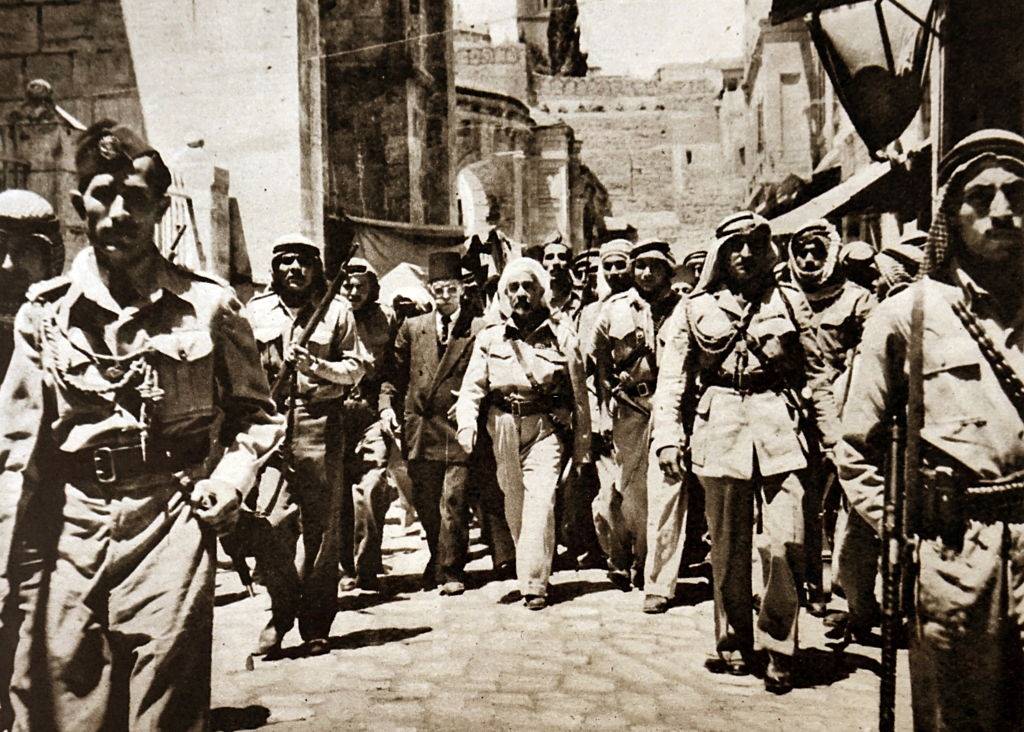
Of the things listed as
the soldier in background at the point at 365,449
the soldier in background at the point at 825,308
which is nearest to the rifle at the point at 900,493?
the soldier in background at the point at 825,308

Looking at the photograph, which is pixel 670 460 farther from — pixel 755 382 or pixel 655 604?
pixel 655 604

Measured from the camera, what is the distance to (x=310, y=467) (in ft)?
19.5

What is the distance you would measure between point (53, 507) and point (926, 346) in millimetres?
2967

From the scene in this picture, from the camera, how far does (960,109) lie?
258 inches

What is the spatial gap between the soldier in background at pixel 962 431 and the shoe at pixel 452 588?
4366mm

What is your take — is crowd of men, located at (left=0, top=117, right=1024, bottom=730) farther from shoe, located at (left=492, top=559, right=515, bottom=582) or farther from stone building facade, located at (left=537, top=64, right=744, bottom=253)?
stone building facade, located at (left=537, top=64, right=744, bottom=253)

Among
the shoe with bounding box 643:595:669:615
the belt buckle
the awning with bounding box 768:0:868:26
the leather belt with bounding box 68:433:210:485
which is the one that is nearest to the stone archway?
the awning with bounding box 768:0:868:26

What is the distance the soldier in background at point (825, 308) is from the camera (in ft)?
21.2

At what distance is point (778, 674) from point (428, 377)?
3974 mm

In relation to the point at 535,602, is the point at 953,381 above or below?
above

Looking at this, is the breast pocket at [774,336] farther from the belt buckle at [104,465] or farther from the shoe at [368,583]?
the shoe at [368,583]

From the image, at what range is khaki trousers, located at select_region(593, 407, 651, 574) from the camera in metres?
7.53

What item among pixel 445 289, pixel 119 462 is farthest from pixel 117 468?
pixel 445 289

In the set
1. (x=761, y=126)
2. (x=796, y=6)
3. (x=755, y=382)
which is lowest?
(x=755, y=382)
